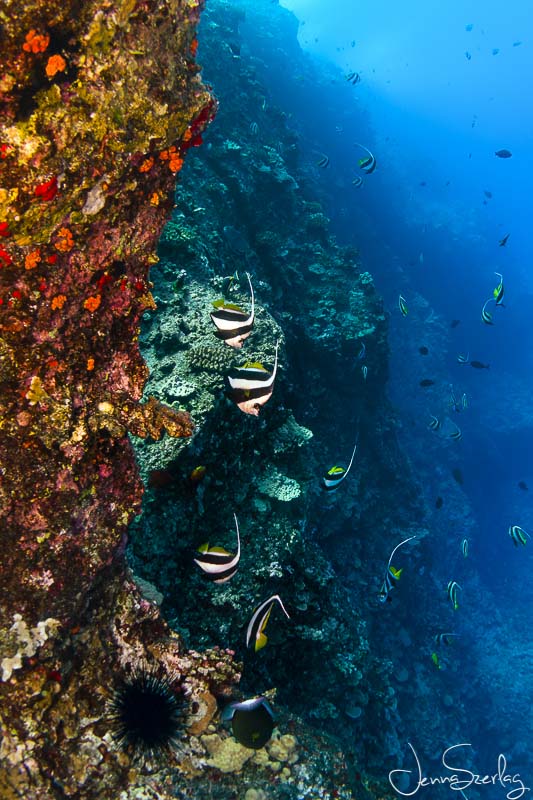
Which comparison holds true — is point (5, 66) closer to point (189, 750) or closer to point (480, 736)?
point (189, 750)

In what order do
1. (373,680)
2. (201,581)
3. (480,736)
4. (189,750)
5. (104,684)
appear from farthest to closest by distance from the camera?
(480,736) < (373,680) < (201,581) < (189,750) < (104,684)

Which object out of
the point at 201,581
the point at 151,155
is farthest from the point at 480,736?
the point at 151,155

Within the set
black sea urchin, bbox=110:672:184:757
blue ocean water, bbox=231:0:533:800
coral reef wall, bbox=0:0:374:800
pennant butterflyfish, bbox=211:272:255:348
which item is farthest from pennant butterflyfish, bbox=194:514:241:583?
blue ocean water, bbox=231:0:533:800

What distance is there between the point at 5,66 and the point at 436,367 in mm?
22514

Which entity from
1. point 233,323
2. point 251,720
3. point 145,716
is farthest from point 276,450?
point 145,716

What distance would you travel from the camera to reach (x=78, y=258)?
1.83 meters

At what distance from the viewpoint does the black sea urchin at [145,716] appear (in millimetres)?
2209

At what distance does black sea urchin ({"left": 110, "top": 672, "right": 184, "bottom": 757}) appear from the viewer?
7.25 feet

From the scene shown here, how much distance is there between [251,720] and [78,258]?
9.23ft

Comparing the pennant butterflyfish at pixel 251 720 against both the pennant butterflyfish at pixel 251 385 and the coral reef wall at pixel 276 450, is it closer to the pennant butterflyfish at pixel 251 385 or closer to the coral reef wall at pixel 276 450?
the coral reef wall at pixel 276 450

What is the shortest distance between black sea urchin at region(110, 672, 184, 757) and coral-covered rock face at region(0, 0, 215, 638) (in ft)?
1.95

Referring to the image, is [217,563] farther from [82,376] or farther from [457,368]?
[457,368]

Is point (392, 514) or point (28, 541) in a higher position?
point (28, 541)

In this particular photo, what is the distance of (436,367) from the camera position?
21.6 meters
